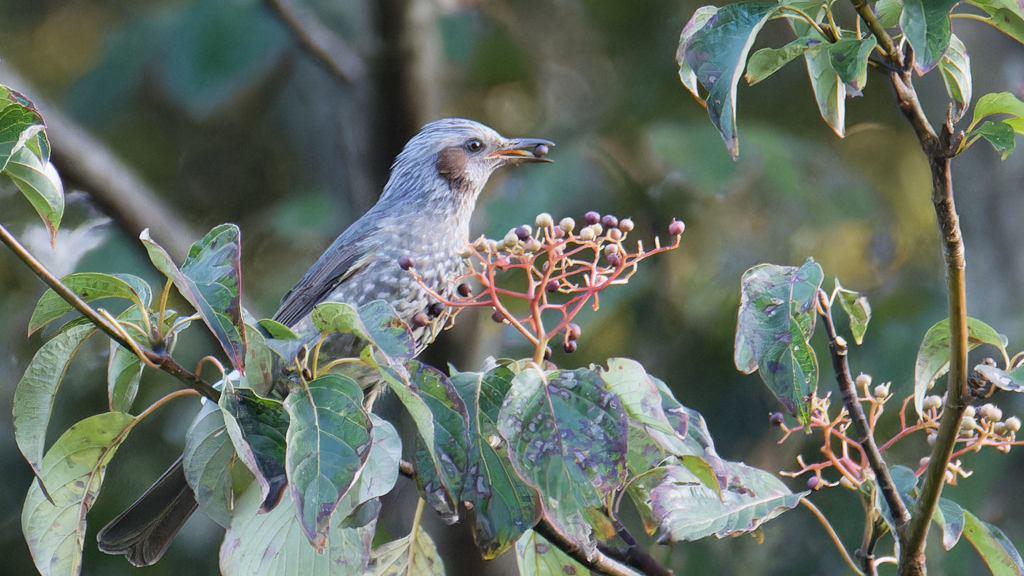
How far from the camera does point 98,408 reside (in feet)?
12.4

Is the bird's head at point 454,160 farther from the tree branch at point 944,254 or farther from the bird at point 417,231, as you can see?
the tree branch at point 944,254

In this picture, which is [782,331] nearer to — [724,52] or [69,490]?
[724,52]

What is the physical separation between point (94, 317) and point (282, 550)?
0.36 metres

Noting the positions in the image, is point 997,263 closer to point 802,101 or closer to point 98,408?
point 802,101

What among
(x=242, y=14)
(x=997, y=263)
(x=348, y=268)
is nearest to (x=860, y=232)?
(x=997, y=263)

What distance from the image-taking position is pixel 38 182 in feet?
3.83

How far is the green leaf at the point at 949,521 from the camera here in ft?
3.90

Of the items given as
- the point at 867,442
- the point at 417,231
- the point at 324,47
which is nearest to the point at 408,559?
the point at 867,442

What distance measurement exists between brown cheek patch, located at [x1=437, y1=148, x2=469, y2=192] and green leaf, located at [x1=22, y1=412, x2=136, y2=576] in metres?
1.29

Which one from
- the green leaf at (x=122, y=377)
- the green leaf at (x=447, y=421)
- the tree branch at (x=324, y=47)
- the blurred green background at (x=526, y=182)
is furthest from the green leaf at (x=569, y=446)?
the tree branch at (x=324, y=47)

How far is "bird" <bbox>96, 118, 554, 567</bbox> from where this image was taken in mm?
2117

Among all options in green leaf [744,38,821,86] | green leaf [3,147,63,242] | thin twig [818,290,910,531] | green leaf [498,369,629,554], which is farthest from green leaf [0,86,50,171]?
thin twig [818,290,910,531]

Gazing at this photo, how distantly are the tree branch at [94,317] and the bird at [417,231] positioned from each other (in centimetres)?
85

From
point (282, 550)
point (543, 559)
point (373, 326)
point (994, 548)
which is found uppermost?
point (373, 326)
